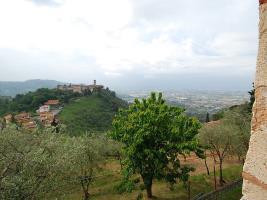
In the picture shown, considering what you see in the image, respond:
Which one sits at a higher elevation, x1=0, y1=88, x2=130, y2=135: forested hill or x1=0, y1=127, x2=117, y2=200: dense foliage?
x1=0, y1=127, x2=117, y2=200: dense foliage

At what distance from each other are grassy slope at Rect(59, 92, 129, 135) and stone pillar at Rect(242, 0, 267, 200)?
8215 centimetres

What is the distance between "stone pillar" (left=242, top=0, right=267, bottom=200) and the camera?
4898 mm

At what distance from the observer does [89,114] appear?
4766 inches

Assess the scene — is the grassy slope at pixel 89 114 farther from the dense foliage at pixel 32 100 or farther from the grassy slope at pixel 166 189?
the grassy slope at pixel 166 189

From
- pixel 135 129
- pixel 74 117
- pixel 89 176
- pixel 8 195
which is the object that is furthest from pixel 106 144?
pixel 74 117

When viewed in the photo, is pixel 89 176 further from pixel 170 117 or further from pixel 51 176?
pixel 51 176

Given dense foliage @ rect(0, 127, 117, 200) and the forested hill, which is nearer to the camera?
dense foliage @ rect(0, 127, 117, 200)

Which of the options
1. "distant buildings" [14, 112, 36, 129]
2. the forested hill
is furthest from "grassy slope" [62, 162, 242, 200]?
the forested hill

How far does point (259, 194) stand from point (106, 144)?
129 feet

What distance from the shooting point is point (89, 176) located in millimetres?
38562

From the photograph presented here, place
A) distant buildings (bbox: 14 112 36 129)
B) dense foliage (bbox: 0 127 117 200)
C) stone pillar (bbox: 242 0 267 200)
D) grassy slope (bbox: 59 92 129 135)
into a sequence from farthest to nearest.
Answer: grassy slope (bbox: 59 92 129 135), distant buildings (bbox: 14 112 36 129), dense foliage (bbox: 0 127 117 200), stone pillar (bbox: 242 0 267 200)

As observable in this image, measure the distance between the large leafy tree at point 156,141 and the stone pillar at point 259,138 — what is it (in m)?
25.9

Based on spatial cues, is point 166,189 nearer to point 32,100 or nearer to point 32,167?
point 32,167

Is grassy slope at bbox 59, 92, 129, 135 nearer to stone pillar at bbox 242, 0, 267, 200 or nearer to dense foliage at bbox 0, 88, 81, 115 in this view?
dense foliage at bbox 0, 88, 81, 115
